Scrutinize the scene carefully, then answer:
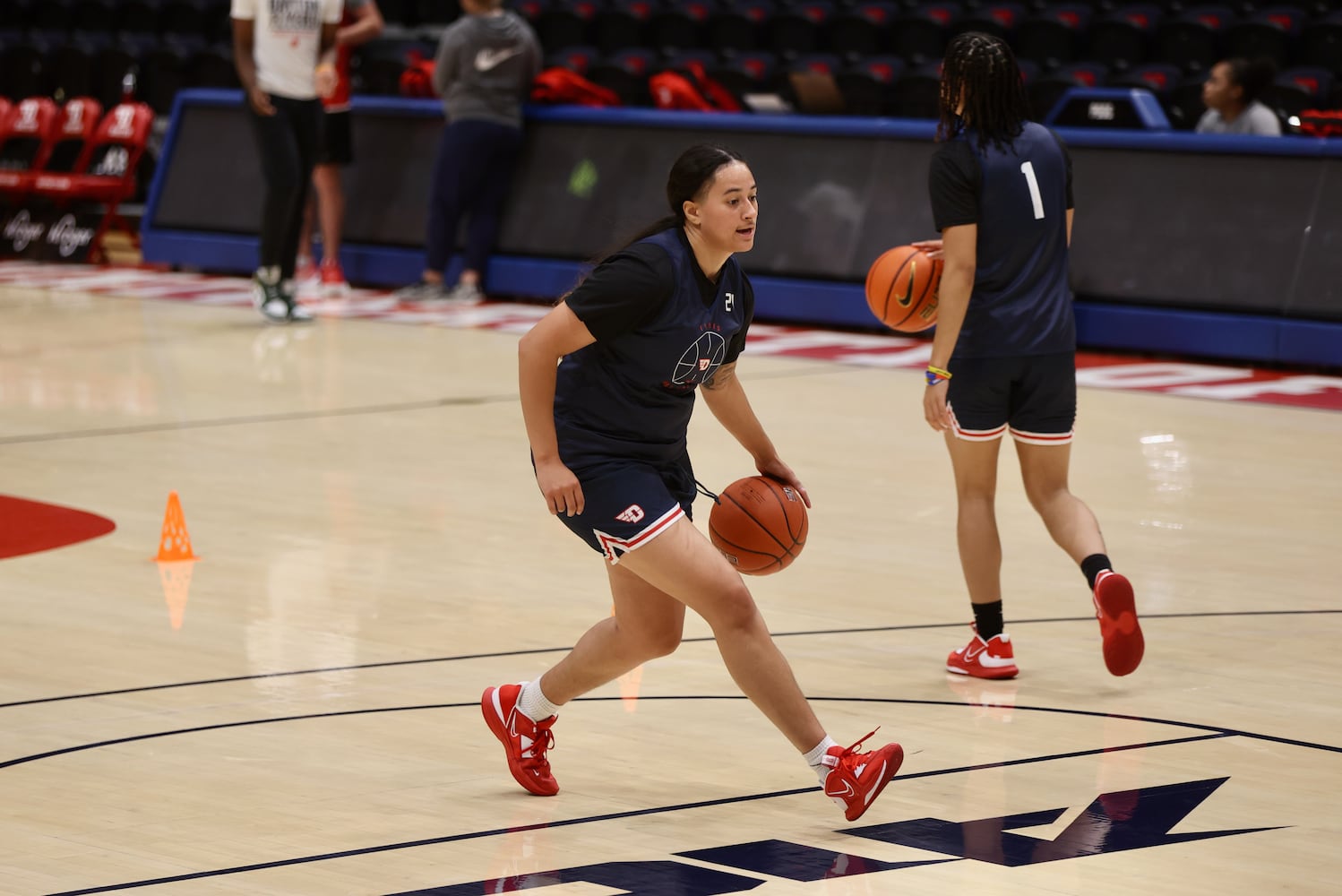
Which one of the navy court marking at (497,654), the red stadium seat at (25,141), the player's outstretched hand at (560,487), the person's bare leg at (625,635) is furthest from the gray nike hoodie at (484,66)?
the player's outstretched hand at (560,487)

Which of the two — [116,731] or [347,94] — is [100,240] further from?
[116,731]

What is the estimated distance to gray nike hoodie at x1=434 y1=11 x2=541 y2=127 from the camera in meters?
15.0

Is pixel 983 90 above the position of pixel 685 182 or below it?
above

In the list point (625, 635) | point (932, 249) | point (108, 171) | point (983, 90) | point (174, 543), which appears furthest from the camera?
point (108, 171)

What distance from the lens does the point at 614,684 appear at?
5953 mm

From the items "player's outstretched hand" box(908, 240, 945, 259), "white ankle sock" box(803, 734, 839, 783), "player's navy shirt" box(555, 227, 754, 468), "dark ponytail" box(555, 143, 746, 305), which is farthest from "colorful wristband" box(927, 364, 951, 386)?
"white ankle sock" box(803, 734, 839, 783)

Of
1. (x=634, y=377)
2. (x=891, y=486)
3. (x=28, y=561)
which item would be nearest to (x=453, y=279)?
(x=891, y=486)

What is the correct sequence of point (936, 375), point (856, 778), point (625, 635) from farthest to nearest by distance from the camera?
1. point (936, 375)
2. point (625, 635)
3. point (856, 778)

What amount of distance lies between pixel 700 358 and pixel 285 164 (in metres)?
9.57

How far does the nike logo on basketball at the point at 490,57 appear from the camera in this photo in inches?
591

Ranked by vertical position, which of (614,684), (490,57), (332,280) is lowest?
(332,280)

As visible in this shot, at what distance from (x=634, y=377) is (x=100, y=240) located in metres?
14.9

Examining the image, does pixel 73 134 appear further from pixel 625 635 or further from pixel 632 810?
pixel 632 810

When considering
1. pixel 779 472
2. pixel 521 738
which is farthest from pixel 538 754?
pixel 779 472
